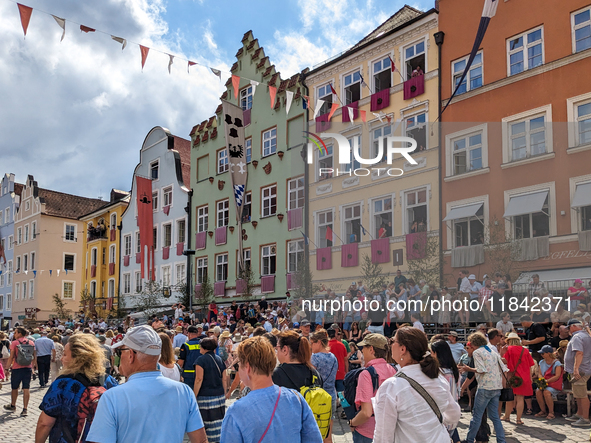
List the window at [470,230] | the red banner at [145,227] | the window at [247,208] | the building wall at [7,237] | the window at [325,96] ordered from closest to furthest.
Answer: the window at [470,230] → the window at [325,96] → the window at [247,208] → the red banner at [145,227] → the building wall at [7,237]

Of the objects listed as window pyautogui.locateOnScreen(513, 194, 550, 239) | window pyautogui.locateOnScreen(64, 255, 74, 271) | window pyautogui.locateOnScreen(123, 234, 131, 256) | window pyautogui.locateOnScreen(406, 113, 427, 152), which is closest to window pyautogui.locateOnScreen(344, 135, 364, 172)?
window pyautogui.locateOnScreen(406, 113, 427, 152)

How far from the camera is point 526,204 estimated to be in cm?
1953

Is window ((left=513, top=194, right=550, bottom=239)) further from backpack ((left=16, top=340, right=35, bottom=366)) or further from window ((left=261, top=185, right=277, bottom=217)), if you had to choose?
window ((left=261, top=185, right=277, bottom=217))

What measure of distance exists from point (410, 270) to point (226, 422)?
57.8 ft

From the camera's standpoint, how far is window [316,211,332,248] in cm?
2736

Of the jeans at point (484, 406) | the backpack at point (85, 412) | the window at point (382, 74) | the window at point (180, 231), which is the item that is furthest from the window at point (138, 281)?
the backpack at point (85, 412)

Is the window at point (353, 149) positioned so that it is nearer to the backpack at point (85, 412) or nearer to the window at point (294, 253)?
the window at point (294, 253)

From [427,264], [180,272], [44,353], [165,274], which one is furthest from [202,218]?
[44,353]

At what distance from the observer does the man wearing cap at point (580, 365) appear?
1102 centimetres

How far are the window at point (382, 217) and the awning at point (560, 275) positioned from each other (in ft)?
21.9

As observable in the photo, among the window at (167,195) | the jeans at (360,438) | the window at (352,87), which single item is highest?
the window at (352,87)

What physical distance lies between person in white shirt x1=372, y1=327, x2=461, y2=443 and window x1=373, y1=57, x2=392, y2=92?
79.0 ft

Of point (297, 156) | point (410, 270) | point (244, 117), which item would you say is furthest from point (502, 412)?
point (244, 117)

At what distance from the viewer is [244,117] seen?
36281mm
